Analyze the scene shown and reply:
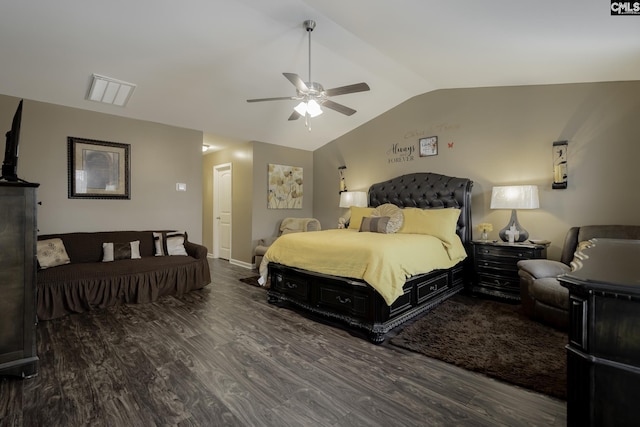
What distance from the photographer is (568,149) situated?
3.81 m

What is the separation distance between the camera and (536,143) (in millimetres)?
4035

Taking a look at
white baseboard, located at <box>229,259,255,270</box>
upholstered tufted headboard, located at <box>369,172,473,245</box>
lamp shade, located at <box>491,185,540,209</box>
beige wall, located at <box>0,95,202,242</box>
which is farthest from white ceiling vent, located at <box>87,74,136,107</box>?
lamp shade, located at <box>491,185,540,209</box>

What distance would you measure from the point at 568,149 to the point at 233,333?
4585 mm

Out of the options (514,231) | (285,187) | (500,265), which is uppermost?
(285,187)

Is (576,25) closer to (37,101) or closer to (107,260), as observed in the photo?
(107,260)

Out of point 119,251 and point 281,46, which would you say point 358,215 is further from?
point 119,251

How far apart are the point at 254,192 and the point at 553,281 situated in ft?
15.7

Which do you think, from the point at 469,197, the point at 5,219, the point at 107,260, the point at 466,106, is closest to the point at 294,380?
the point at 5,219

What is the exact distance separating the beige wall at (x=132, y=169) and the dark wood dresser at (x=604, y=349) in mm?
5256

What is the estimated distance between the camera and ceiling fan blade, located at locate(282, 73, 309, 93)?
275 centimetres


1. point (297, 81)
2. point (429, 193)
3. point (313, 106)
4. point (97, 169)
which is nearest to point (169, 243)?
point (97, 169)

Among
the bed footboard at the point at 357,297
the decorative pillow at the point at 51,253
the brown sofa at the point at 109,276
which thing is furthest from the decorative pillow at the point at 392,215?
the decorative pillow at the point at 51,253

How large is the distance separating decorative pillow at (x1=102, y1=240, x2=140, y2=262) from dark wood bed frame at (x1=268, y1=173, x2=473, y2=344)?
6.70 feet

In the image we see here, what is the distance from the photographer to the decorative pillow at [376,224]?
161 inches
